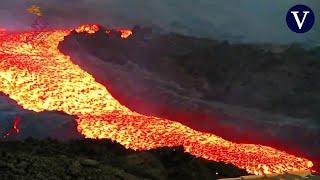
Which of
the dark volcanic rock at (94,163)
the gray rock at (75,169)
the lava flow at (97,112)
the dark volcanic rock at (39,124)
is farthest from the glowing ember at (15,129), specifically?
the gray rock at (75,169)

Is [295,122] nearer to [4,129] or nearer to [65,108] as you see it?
[65,108]

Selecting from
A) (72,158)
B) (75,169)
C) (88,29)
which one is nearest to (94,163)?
(75,169)

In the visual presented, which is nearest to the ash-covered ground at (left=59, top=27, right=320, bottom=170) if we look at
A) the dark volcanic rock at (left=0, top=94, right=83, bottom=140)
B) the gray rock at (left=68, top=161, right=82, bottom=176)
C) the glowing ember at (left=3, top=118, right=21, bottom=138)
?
the dark volcanic rock at (left=0, top=94, right=83, bottom=140)

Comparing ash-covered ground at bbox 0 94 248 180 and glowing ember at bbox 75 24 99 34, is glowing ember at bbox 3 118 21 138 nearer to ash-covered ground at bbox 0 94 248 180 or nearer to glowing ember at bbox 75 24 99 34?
ash-covered ground at bbox 0 94 248 180

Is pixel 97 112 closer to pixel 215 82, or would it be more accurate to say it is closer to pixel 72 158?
pixel 215 82

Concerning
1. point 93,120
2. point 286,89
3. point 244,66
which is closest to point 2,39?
point 93,120
